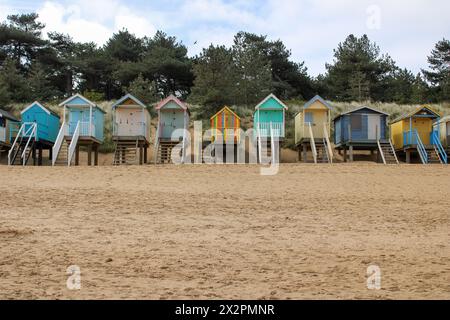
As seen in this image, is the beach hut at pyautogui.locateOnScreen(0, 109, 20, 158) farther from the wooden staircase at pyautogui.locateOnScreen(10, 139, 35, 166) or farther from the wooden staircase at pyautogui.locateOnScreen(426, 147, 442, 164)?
the wooden staircase at pyautogui.locateOnScreen(426, 147, 442, 164)

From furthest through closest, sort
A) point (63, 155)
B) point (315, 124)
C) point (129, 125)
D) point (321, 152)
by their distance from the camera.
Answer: point (321, 152)
point (315, 124)
point (129, 125)
point (63, 155)

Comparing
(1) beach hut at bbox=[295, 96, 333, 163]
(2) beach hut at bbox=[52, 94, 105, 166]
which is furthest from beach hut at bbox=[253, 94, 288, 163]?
(2) beach hut at bbox=[52, 94, 105, 166]

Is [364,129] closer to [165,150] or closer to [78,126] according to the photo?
[165,150]

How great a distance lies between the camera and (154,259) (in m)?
12.3

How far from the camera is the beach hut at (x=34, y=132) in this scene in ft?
118

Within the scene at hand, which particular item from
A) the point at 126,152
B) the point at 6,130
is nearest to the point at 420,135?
the point at 126,152

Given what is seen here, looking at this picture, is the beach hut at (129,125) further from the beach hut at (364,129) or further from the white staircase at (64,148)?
the beach hut at (364,129)

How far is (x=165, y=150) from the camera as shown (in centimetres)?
3728

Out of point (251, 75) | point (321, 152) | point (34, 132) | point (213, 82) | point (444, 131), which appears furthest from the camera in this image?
point (251, 75)

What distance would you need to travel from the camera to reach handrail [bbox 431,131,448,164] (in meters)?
36.6

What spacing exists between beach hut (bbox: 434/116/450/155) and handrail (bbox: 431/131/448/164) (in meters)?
0.67

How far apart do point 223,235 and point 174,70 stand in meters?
45.6

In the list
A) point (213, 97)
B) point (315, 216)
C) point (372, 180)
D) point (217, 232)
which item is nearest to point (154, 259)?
point (217, 232)
